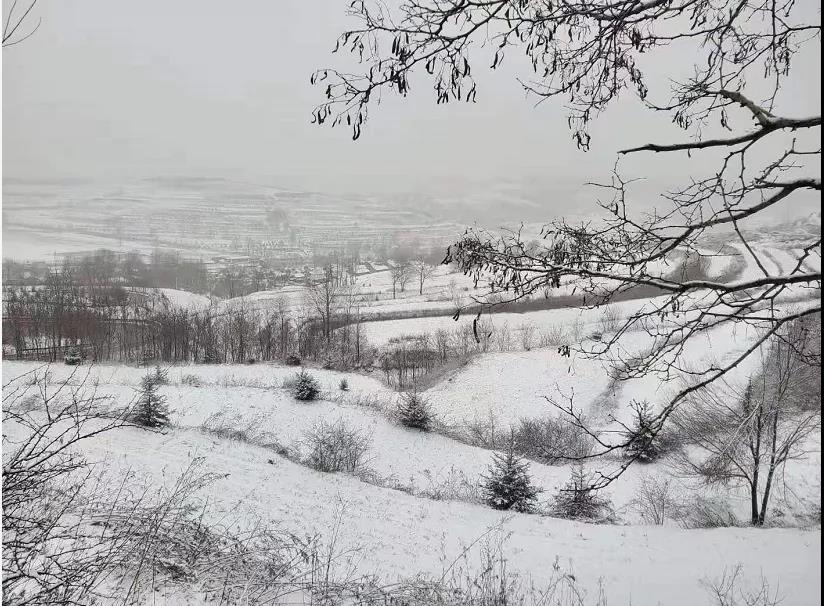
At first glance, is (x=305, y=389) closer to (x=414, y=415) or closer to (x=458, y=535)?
(x=414, y=415)

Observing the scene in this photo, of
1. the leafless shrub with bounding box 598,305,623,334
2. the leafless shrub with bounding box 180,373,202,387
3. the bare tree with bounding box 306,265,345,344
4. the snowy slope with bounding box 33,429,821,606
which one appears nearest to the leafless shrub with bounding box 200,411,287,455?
the snowy slope with bounding box 33,429,821,606

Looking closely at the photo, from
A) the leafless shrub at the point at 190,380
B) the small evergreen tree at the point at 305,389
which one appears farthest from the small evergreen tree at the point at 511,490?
the leafless shrub at the point at 190,380

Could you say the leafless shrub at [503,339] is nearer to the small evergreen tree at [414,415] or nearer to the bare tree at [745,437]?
the small evergreen tree at [414,415]

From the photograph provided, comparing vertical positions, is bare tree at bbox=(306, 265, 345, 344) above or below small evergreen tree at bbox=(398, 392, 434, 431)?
above

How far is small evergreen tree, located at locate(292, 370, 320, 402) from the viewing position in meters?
20.0

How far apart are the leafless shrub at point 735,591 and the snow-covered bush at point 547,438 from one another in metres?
9.82

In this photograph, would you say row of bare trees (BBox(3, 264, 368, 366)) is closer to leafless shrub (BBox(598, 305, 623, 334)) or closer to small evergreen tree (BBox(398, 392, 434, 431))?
small evergreen tree (BBox(398, 392, 434, 431))

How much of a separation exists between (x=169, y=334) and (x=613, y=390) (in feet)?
A: 96.0

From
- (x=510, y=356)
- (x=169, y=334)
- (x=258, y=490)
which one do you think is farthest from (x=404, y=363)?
(x=258, y=490)

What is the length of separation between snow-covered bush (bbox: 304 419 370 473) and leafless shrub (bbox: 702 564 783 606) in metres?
9.90

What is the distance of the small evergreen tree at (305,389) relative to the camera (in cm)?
1995

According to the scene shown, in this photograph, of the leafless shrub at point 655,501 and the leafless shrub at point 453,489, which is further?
the leafless shrub at point 453,489

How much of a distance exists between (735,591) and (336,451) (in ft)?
35.2

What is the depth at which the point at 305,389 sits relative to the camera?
65.5 feet
